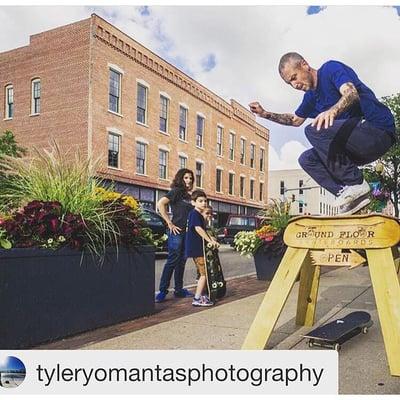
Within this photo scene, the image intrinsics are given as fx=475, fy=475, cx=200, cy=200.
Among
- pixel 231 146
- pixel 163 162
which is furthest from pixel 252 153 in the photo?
pixel 163 162

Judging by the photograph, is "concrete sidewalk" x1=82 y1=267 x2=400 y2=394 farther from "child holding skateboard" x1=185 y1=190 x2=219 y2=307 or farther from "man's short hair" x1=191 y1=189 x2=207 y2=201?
"man's short hair" x1=191 y1=189 x2=207 y2=201

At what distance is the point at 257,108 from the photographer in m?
2.59

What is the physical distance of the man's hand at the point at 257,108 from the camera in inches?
102

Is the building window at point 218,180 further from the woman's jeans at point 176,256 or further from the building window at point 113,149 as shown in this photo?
the woman's jeans at point 176,256

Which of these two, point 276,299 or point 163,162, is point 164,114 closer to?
point 163,162

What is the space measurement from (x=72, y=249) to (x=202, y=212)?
3.44ft

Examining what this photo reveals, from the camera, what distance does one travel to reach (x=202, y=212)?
11.3 feet

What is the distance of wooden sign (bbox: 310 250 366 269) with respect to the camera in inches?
89.9

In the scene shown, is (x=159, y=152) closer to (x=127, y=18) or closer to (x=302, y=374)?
(x=127, y=18)

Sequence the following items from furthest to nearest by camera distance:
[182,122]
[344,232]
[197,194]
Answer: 1. [197,194]
2. [182,122]
3. [344,232]

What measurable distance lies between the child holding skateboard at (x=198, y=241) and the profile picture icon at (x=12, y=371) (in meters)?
1.54

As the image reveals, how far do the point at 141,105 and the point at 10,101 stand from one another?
2.42 feet

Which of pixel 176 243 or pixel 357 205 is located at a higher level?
pixel 357 205

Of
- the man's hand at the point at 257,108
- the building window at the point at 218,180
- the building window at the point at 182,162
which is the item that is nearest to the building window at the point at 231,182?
the building window at the point at 218,180
